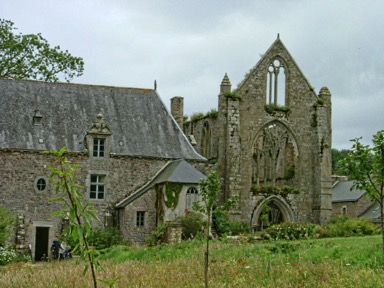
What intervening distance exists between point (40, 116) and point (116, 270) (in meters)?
21.5

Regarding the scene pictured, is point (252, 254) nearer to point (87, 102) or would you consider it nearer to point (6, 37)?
point (87, 102)

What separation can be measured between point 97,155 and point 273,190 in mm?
10002

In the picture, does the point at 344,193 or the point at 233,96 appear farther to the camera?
the point at 344,193

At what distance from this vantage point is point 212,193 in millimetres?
15930

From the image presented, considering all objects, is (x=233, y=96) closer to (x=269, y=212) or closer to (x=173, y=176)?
(x=173, y=176)

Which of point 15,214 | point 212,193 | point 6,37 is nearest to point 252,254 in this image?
point 212,193

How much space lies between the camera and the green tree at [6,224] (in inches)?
1154

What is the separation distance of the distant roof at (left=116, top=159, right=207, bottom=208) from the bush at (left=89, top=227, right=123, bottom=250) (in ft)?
4.92

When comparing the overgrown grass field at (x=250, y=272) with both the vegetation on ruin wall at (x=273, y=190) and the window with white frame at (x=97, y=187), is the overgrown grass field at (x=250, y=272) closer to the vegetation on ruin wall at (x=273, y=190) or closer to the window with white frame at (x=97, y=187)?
the window with white frame at (x=97, y=187)

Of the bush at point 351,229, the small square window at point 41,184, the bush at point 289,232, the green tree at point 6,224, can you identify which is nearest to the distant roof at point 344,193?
the bush at point 351,229

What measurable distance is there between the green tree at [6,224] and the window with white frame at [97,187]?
4.13 metres

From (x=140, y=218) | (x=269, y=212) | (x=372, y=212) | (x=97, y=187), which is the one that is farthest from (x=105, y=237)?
(x=372, y=212)

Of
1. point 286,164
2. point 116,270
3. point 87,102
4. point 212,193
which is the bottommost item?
point 116,270

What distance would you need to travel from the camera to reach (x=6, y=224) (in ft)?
97.1
